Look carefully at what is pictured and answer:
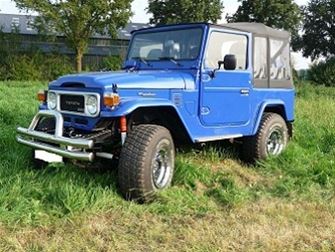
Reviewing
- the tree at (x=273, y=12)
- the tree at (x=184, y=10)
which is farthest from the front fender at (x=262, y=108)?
the tree at (x=273, y=12)

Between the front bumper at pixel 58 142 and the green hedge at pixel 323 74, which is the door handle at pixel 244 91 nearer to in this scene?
the front bumper at pixel 58 142

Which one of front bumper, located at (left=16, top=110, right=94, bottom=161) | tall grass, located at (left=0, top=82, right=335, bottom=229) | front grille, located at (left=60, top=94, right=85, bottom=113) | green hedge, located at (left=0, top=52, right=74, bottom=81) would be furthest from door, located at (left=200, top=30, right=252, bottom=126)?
green hedge, located at (left=0, top=52, right=74, bottom=81)

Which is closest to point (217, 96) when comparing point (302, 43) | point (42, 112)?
point (42, 112)

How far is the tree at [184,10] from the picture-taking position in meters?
34.7

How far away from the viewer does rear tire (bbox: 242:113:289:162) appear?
663 centimetres

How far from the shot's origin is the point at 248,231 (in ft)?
13.7

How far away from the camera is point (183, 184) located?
554 centimetres

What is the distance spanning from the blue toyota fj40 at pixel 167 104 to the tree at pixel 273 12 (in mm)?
30213

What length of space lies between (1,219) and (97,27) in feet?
79.6

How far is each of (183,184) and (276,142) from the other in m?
2.25

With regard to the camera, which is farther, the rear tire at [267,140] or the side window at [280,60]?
the side window at [280,60]

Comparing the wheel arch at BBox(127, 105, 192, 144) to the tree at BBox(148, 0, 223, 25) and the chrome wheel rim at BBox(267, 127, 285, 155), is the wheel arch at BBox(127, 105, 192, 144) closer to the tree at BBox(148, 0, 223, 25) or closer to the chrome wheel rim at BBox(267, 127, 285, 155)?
the chrome wheel rim at BBox(267, 127, 285, 155)

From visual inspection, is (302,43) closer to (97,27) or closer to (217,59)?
(97,27)

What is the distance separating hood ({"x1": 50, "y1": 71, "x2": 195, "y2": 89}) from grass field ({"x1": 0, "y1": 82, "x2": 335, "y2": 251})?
3.41 feet
